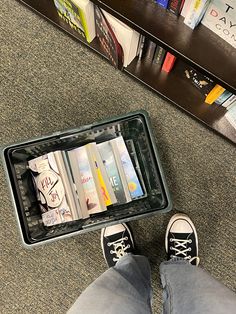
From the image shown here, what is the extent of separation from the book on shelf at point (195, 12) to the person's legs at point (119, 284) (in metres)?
0.71


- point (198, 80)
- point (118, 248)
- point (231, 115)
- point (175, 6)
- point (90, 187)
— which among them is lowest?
point (118, 248)

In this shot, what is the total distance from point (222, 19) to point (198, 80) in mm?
388

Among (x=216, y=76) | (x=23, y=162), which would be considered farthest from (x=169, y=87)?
(x=23, y=162)

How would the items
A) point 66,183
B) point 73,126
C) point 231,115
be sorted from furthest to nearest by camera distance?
point 73,126, point 231,115, point 66,183

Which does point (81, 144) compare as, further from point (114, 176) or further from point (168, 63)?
point (168, 63)

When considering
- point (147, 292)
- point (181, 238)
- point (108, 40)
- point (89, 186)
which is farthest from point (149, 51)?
point (147, 292)

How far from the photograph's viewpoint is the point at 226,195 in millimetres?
1382

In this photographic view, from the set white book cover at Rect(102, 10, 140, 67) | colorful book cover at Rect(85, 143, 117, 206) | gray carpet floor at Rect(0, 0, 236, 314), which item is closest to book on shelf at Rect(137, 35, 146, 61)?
white book cover at Rect(102, 10, 140, 67)

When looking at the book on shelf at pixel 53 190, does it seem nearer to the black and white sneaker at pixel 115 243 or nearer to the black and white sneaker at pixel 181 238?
the black and white sneaker at pixel 115 243

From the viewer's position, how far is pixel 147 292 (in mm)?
1146

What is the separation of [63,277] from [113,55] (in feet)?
2.64

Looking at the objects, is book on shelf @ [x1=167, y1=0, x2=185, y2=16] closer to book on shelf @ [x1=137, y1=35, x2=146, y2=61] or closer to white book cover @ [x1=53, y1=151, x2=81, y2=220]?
book on shelf @ [x1=137, y1=35, x2=146, y2=61]

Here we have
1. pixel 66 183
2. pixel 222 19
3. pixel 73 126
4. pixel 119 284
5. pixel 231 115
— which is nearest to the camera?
pixel 222 19

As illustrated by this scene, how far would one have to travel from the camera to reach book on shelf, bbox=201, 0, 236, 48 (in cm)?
81
